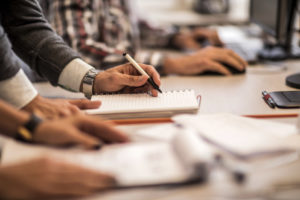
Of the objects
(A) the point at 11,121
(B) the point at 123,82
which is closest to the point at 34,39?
(B) the point at 123,82

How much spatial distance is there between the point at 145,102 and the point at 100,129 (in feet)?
1.01

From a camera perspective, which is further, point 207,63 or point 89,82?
point 207,63

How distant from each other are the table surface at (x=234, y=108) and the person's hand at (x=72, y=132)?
0.40ft

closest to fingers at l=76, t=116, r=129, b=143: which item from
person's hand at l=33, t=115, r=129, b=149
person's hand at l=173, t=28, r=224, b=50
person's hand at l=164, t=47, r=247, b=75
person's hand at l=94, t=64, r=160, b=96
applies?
person's hand at l=33, t=115, r=129, b=149

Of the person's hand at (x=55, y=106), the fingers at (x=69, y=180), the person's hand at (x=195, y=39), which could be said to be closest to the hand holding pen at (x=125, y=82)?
the person's hand at (x=55, y=106)

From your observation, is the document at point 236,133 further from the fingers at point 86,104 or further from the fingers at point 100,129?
the fingers at point 86,104

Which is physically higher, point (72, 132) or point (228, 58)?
point (72, 132)

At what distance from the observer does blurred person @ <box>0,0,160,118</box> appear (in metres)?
1.01

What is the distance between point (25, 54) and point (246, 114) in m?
0.73

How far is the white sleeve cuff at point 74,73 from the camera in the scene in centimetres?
117

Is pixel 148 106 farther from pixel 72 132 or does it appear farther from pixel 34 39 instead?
pixel 34 39

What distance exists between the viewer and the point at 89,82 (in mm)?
1158

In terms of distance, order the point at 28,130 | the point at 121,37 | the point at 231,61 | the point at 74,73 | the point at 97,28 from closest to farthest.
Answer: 1. the point at 28,130
2. the point at 74,73
3. the point at 231,61
4. the point at 97,28
5. the point at 121,37

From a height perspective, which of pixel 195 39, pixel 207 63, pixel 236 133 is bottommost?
pixel 195 39
